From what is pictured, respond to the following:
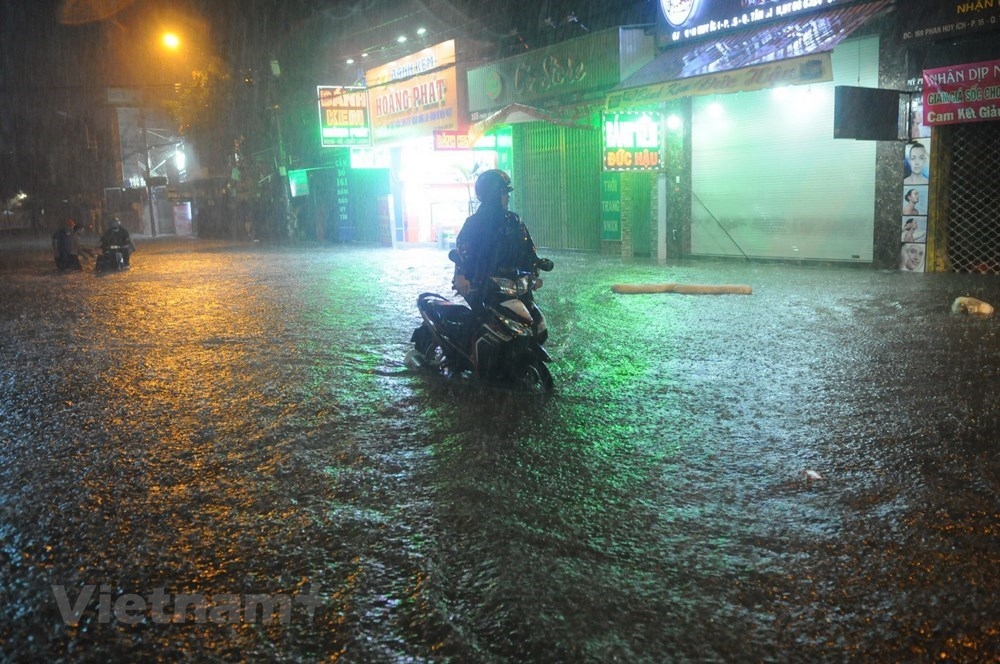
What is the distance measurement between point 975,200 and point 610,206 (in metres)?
8.67

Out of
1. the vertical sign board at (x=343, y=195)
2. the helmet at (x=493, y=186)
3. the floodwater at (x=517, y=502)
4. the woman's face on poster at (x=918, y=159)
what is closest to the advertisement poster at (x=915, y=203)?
the woman's face on poster at (x=918, y=159)

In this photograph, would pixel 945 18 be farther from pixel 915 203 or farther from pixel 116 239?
pixel 116 239

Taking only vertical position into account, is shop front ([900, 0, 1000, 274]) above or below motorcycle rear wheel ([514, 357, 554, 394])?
above

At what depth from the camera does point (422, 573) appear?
367 centimetres

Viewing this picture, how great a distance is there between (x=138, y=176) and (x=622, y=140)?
2157 inches

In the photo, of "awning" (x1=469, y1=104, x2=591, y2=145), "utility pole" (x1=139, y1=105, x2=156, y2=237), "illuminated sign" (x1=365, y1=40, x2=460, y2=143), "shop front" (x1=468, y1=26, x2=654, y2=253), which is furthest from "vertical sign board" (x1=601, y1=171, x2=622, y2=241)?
"utility pole" (x1=139, y1=105, x2=156, y2=237)

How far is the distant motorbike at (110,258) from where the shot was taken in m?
22.1

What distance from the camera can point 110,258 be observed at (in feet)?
72.8

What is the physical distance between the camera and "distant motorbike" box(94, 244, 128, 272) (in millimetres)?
22141

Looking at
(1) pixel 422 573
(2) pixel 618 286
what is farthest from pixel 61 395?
(2) pixel 618 286

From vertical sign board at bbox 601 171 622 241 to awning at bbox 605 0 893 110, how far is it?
10.3 ft

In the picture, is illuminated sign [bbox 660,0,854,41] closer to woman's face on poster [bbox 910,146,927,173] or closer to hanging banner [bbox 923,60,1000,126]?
hanging banner [bbox 923,60,1000,126]

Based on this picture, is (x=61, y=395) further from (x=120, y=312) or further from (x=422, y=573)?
(x=120, y=312)

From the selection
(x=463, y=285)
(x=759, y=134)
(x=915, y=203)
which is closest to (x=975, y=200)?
(x=915, y=203)
